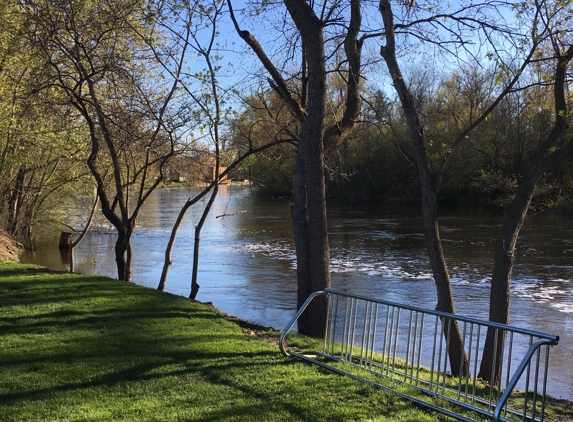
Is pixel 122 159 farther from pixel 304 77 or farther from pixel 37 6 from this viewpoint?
pixel 304 77

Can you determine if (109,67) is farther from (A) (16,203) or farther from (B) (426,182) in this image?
(A) (16,203)

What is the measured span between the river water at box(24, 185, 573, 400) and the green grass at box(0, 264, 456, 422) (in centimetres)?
517

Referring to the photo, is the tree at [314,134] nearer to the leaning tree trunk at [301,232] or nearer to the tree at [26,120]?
the leaning tree trunk at [301,232]

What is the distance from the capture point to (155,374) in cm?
625

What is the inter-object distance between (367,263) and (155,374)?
18.0 metres

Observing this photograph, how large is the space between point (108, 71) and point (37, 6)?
2091 millimetres

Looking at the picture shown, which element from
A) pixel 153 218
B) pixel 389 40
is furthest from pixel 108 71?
pixel 153 218

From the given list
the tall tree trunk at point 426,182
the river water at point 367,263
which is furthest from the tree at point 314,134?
the river water at point 367,263

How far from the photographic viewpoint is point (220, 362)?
6848mm

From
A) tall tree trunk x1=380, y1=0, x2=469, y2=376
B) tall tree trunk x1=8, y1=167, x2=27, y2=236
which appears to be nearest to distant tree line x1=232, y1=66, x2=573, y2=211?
tall tree trunk x1=380, y1=0, x2=469, y2=376

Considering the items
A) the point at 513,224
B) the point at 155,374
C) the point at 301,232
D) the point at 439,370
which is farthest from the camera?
the point at 301,232

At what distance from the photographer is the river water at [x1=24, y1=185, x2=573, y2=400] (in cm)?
1608

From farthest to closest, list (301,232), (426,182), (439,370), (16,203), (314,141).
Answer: (16,203), (301,232), (426,182), (314,141), (439,370)

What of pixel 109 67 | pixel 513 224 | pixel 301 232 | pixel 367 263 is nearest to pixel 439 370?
pixel 513 224
